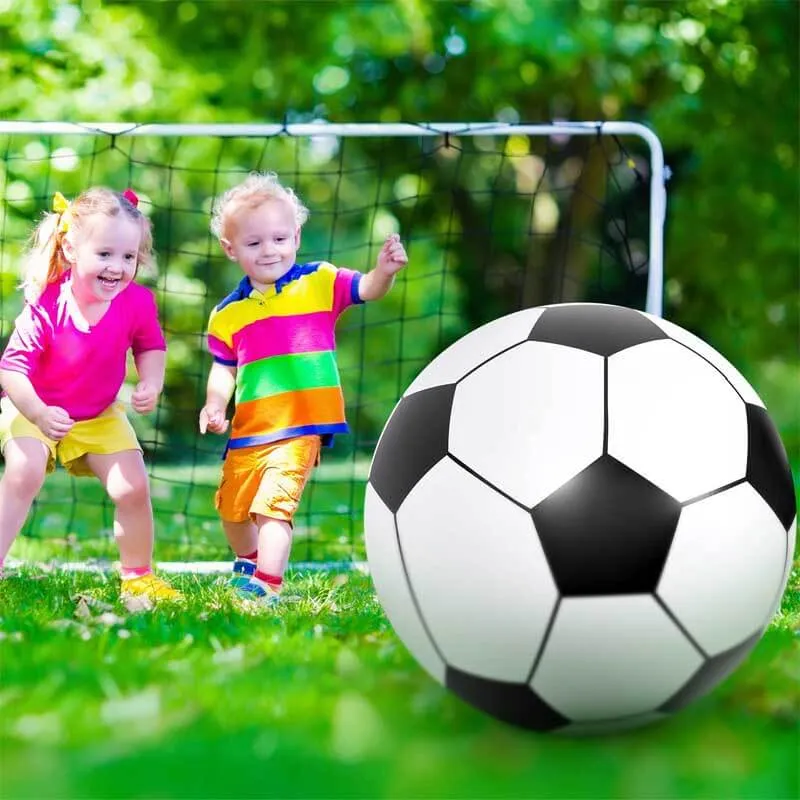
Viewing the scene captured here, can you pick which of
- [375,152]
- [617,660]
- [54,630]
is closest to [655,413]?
[617,660]

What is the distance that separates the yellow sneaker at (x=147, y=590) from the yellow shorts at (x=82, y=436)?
492mm

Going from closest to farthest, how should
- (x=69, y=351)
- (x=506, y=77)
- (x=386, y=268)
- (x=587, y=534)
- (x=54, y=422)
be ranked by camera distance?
1. (x=587, y=534)
2. (x=54, y=422)
3. (x=386, y=268)
4. (x=69, y=351)
5. (x=506, y=77)

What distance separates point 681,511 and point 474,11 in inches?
354

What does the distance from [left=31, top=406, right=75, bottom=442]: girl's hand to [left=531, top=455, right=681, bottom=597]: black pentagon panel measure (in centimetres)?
213

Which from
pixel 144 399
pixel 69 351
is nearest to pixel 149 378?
pixel 144 399

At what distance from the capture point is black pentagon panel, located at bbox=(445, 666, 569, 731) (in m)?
2.71

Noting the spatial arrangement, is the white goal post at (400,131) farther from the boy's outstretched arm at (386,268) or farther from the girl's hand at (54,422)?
the girl's hand at (54,422)

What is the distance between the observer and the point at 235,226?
14.4 feet

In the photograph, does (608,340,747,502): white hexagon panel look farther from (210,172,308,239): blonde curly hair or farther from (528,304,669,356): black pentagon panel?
(210,172,308,239): blonde curly hair

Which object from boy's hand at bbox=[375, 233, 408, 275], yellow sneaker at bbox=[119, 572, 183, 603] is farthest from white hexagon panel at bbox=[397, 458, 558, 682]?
yellow sneaker at bbox=[119, 572, 183, 603]

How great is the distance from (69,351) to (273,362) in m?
0.80

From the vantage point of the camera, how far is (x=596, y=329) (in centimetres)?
301

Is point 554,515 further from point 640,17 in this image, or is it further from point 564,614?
point 640,17

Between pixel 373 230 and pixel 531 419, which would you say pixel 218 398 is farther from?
pixel 373 230
